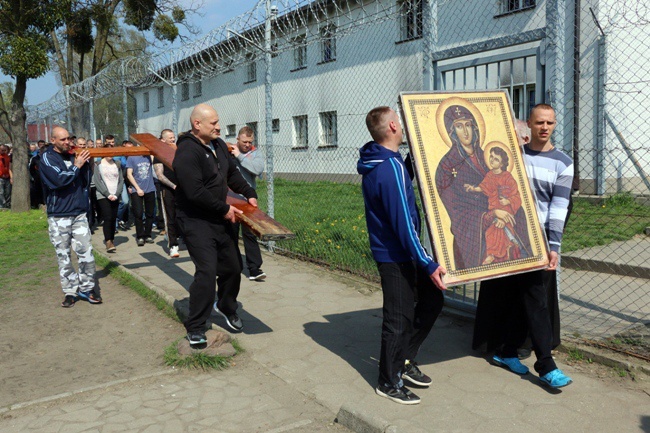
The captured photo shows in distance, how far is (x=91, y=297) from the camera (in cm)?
690

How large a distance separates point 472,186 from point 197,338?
2.46 m

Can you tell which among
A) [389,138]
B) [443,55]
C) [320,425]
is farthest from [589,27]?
[320,425]

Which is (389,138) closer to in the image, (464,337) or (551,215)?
(551,215)

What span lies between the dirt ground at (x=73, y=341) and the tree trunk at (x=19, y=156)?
10153mm

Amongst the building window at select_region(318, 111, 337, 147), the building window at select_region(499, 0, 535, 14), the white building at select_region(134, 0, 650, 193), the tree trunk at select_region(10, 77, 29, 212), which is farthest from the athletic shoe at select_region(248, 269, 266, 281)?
the tree trunk at select_region(10, 77, 29, 212)

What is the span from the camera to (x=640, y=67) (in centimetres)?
1116

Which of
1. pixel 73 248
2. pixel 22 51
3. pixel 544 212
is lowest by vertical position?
pixel 73 248

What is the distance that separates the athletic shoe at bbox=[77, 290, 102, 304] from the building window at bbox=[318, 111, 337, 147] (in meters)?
12.3

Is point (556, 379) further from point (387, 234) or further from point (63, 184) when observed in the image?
point (63, 184)

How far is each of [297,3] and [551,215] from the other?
15.8ft

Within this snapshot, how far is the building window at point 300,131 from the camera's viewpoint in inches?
781

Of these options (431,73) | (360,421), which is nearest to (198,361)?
(360,421)

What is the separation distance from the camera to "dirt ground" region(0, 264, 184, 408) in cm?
461

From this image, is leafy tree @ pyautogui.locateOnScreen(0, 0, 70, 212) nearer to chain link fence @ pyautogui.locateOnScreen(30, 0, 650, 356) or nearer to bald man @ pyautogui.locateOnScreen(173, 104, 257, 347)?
chain link fence @ pyautogui.locateOnScreen(30, 0, 650, 356)
